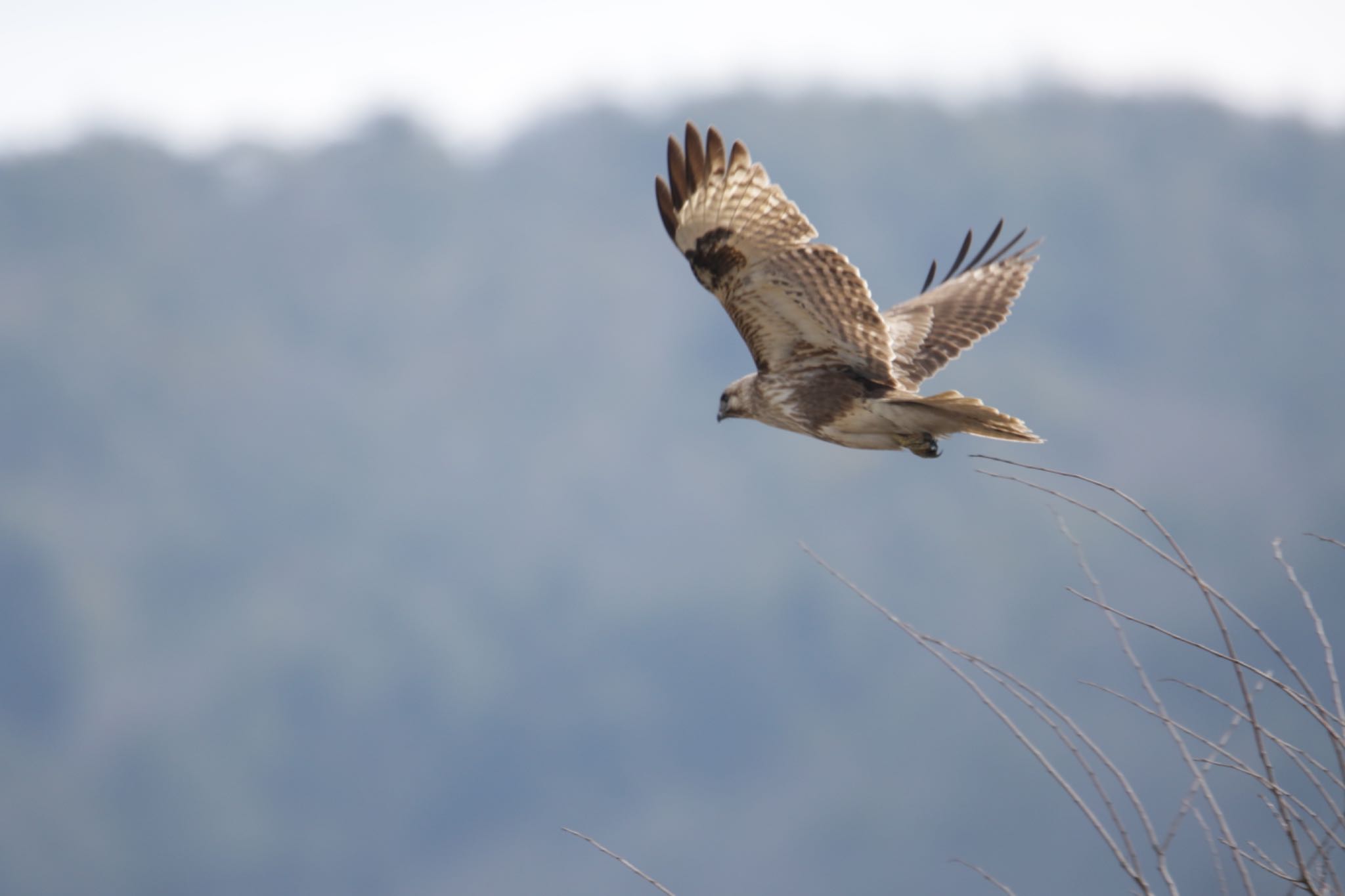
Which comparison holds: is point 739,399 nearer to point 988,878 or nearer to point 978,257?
point 978,257

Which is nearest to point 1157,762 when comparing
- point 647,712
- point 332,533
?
point 647,712

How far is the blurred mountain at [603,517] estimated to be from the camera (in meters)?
64.8

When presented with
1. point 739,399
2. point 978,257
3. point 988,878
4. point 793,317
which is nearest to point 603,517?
point 978,257

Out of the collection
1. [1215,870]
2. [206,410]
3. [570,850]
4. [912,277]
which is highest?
[912,277]

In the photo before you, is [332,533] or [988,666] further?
[332,533]

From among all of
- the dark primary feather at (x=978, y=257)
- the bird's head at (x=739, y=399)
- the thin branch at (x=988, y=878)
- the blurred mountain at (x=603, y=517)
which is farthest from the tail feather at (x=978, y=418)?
the blurred mountain at (x=603, y=517)

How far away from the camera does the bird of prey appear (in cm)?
418

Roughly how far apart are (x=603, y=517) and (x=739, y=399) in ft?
240

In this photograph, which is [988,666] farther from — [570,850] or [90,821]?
[90,821]

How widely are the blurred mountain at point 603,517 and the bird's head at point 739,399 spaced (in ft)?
177

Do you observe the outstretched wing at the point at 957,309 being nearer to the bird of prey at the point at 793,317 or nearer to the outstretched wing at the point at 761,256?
the bird of prey at the point at 793,317

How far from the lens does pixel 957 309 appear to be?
595cm

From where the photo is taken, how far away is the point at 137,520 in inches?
2985

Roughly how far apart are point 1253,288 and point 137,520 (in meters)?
67.3
